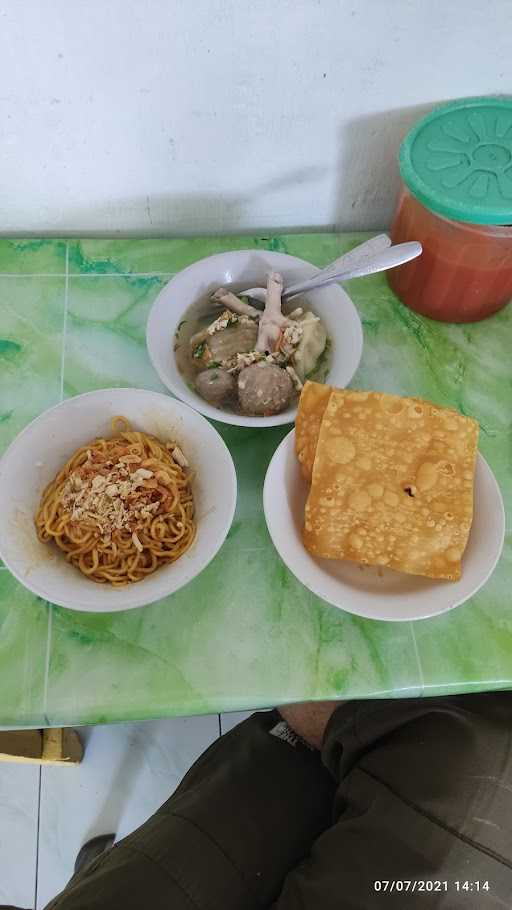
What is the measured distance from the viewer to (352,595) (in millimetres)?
807

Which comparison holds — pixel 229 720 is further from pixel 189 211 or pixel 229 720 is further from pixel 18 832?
pixel 189 211

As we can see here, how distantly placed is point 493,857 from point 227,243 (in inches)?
41.6

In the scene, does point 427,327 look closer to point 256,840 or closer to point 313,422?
point 313,422

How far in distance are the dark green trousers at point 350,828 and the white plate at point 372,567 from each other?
0.26 m

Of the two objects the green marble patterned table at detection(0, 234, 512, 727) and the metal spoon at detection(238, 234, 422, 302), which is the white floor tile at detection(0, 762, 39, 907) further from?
the metal spoon at detection(238, 234, 422, 302)

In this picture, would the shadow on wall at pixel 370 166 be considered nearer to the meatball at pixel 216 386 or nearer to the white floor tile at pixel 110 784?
the meatball at pixel 216 386

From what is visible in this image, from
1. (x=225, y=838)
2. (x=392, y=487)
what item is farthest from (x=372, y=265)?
(x=225, y=838)

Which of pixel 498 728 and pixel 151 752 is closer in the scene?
pixel 498 728

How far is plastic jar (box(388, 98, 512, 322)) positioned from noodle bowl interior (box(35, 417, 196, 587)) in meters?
0.54

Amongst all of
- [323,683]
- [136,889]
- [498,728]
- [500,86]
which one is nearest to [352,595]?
[323,683]

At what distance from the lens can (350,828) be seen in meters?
0.91

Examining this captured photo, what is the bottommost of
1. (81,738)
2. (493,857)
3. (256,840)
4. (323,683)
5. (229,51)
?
(81,738)

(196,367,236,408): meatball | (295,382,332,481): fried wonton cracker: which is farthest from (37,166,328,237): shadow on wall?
(295,382,332,481): fried wonton cracker

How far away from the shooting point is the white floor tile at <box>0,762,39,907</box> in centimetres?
139
